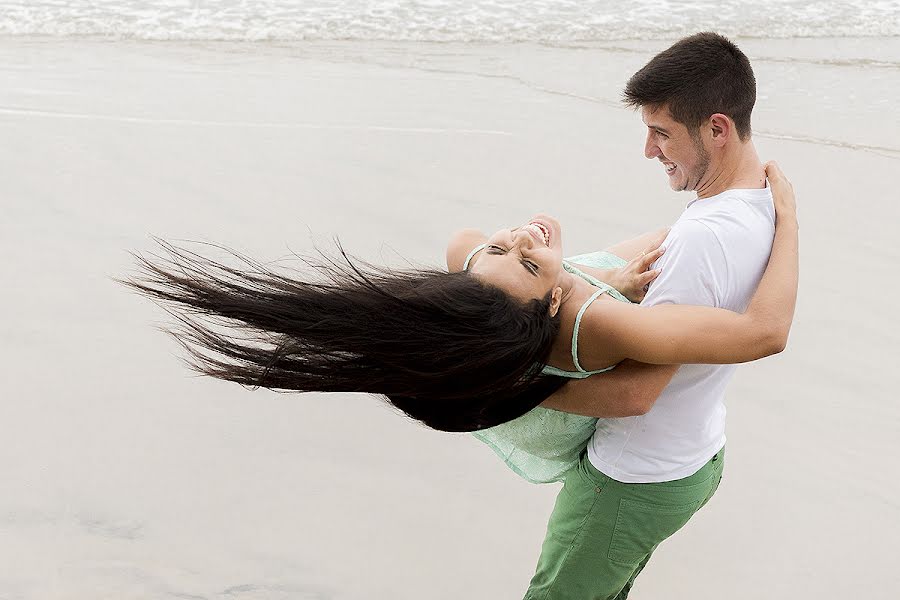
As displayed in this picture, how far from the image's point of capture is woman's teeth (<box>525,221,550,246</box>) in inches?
94.8

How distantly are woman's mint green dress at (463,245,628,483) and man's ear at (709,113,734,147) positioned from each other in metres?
0.43

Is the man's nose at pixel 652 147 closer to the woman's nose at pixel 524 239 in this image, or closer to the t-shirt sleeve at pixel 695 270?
the t-shirt sleeve at pixel 695 270

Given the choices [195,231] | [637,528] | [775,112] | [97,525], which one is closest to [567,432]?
[637,528]

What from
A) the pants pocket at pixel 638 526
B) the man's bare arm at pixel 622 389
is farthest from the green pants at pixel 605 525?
the man's bare arm at pixel 622 389

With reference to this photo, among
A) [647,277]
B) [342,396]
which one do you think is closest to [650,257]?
[647,277]

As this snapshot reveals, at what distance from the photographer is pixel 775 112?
8445mm

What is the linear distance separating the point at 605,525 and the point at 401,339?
2.68ft

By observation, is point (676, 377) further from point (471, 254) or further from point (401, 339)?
point (401, 339)

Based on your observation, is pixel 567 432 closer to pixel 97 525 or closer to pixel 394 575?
pixel 394 575

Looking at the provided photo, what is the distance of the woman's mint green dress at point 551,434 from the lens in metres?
2.59

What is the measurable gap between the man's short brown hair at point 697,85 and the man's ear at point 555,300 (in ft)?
1.95

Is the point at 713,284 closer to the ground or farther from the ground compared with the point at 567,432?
farther from the ground

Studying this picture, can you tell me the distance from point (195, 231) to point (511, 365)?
397cm

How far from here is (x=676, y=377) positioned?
248 cm
